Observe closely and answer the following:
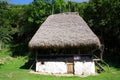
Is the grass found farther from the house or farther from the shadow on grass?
the house

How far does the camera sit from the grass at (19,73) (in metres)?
22.1

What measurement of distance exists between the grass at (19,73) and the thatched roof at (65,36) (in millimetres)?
2861

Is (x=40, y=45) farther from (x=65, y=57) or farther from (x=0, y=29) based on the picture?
(x=0, y=29)

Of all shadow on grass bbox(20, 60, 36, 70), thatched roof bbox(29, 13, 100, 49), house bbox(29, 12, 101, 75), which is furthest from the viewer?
shadow on grass bbox(20, 60, 36, 70)

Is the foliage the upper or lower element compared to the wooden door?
upper

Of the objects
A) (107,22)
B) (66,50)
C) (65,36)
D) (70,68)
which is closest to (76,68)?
(70,68)

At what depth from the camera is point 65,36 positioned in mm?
25797

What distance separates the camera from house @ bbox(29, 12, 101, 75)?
25.2 metres

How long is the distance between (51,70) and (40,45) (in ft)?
8.34

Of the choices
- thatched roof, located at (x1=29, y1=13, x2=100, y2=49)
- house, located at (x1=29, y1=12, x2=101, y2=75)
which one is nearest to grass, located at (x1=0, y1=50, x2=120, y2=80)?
house, located at (x1=29, y1=12, x2=101, y2=75)

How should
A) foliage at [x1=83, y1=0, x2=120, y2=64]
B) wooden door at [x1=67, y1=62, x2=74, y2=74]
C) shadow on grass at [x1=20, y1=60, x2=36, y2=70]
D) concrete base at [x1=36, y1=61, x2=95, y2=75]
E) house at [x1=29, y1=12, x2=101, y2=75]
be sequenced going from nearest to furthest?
house at [x1=29, y1=12, x2=101, y2=75] → concrete base at [x1=36, y1=61, x2=95, y2=75] → wooden door at [x1=67, y1=62, x2=74, y2=74] → shadow on grass at [x1=20, y1=60, x2=36, y2=70] → foliage at [x1=83, y1=0, x2=120, y2=64]

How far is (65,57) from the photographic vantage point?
84.6 feet

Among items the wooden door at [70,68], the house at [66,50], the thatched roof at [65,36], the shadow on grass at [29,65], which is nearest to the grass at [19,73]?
the shadow on grass at [29,65]

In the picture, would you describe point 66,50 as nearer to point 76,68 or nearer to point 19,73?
point 76,68
